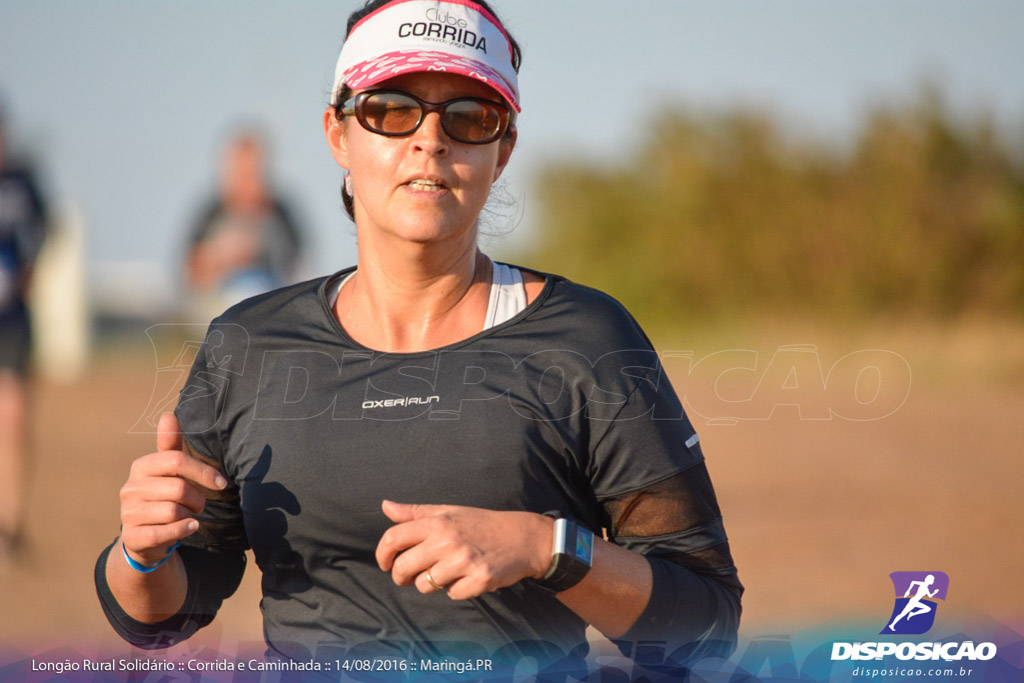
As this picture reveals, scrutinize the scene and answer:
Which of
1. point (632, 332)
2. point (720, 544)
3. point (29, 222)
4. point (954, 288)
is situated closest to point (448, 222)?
point (632, 332)

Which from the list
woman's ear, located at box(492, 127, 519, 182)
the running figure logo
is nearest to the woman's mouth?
woman's ear, located at box(492, 127, 519, 182)

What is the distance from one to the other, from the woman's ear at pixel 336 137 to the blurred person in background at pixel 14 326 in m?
4.75

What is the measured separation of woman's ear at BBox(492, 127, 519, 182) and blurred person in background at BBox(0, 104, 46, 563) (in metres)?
5.00

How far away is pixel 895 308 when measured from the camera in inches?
788

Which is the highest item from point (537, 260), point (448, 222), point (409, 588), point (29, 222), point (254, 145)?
point (537, 260)

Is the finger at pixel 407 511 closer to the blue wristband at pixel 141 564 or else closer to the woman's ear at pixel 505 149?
the blue wristband at pixel 141 564

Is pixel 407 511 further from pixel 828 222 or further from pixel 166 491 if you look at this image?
pixel 828 222

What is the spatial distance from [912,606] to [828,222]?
1949cm

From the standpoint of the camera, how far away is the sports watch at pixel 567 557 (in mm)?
1987

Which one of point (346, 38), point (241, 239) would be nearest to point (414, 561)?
point (346, 38)

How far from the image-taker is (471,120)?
235 cm

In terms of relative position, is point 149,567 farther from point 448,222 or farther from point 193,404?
point 448,222

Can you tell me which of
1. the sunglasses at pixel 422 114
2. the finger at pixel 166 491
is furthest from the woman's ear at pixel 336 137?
the finger at pixel 166 491

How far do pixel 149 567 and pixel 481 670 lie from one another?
722 millimetres
